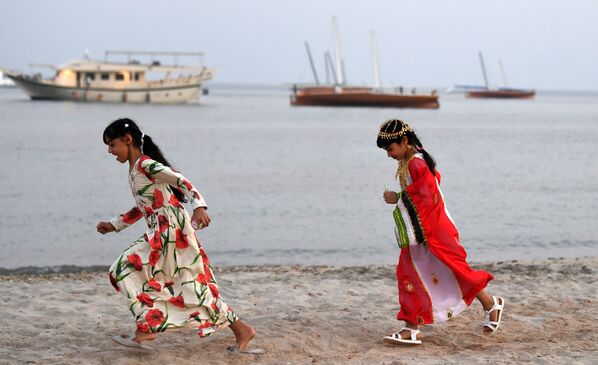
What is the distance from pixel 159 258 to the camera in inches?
186

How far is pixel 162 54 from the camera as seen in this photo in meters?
63.7

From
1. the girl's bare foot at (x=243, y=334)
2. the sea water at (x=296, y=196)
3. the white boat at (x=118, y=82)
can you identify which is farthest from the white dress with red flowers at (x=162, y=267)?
the white boat at (x=118, y=82)

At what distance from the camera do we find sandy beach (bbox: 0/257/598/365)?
196 inches

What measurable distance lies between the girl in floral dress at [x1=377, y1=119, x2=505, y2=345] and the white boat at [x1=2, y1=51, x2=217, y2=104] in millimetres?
56966

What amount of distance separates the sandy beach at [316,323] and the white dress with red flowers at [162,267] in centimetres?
28

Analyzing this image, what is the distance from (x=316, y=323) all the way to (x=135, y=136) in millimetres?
1772

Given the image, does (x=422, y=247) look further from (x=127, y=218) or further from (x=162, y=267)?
(x=127, y=218)

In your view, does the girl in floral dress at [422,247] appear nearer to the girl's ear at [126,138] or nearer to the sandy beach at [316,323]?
the sandy beach at [316,323]

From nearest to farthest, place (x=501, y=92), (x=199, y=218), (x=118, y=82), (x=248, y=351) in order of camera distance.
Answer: (x=199, y=218) → (x=248, y=351) → (x=118, y=82) → (x=501, y=92)

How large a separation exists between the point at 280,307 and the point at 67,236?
6.37 m

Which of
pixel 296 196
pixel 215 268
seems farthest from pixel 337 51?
pixel 215 268

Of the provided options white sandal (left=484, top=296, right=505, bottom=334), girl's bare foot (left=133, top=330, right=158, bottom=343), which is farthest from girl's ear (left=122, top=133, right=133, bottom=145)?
white sandal (left=484, top=296, right=505, bottom=334)

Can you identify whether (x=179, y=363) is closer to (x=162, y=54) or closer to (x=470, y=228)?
(x=470, y=228)

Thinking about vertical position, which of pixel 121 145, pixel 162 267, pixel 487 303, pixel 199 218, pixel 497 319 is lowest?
pixel 497 319
